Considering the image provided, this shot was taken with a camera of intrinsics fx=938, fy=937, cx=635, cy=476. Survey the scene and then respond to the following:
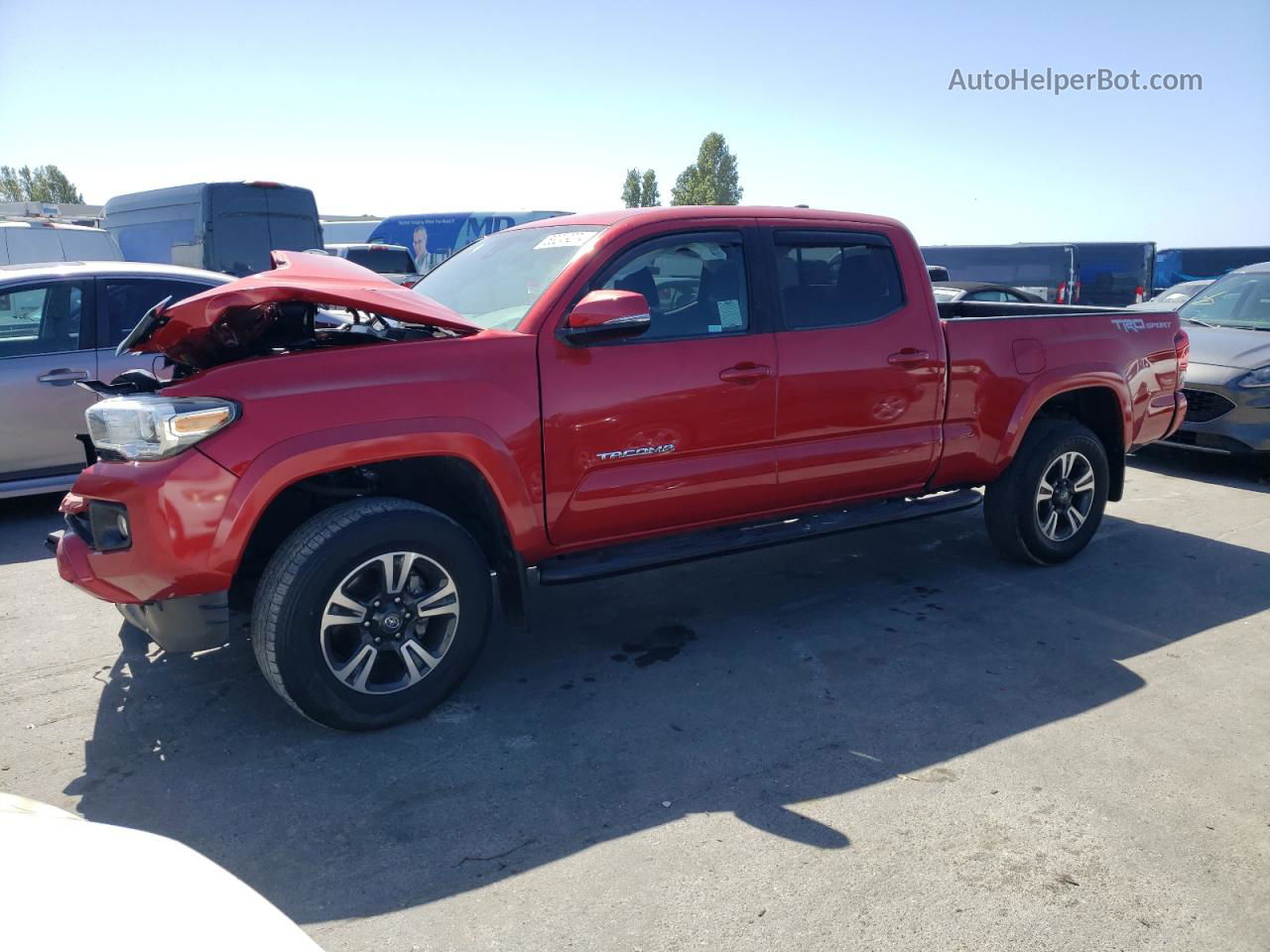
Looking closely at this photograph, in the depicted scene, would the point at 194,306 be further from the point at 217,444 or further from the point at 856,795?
the point at 856,795

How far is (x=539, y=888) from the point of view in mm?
2680

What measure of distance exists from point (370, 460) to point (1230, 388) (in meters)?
7.19

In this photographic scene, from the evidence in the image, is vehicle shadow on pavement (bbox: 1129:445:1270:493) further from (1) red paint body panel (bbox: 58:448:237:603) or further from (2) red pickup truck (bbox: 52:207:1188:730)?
(1) red paint body panel (bbox: 58:448:237:603)

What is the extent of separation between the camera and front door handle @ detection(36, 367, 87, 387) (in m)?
6.30

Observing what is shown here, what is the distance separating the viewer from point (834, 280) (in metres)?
4.71

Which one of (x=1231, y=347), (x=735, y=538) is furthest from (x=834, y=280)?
(x=1231, y=347)

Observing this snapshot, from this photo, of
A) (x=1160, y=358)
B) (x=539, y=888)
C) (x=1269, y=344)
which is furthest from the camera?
(x=1269, y=344)

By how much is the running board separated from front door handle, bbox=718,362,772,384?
0.72 metres

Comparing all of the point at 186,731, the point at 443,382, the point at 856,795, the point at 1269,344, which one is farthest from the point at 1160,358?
the point at 186,731

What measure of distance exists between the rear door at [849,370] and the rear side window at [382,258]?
1441 centimetres

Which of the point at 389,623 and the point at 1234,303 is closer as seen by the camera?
the point at 389,623

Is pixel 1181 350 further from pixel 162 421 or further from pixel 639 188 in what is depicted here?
pixel 639 188

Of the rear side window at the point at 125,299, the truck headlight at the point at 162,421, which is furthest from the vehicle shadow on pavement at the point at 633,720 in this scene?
the rear side window at the point at 125,299

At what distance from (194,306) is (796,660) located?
112 inches
